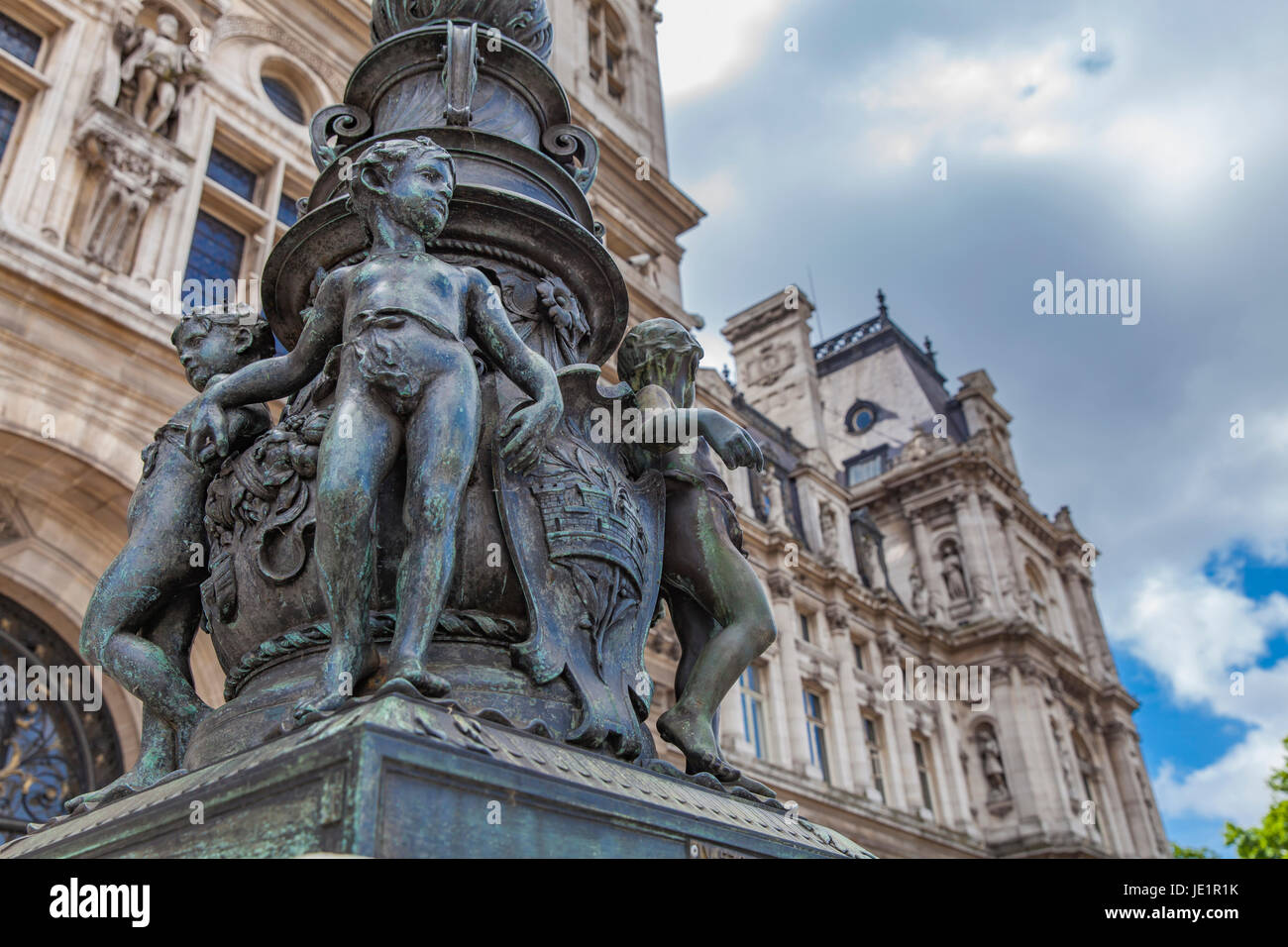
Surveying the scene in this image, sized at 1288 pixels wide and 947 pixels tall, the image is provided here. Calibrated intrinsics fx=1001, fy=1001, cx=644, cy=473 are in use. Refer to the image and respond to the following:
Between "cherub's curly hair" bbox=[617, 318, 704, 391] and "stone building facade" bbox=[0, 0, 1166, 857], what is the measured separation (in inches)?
296

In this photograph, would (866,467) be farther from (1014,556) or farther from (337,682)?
(337,682)

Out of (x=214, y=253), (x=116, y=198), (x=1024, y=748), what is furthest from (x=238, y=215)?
(x=1024, y=748)

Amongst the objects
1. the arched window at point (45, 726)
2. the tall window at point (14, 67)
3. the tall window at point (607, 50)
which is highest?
the tall window at point (607, 50)

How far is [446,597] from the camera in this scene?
109 inches

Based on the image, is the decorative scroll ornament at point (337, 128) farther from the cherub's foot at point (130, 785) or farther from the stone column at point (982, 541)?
the stone column at point (982, 541)

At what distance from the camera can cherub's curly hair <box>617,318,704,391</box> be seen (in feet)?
12.0

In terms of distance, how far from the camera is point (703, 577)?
11.0 ft

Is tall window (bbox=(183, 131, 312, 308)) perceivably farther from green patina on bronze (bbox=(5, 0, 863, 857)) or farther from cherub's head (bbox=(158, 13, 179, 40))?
green patina on bronze (bbox=(5, 0, 863, 857))

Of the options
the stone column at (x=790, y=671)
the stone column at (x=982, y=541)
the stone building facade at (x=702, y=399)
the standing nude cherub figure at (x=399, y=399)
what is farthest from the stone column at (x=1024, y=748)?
the standing nude cherub figure at (x=399, y=399)

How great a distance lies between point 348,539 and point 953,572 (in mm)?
34373

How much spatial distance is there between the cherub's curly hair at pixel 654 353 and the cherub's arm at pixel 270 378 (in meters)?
1.05

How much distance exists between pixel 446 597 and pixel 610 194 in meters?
17.2

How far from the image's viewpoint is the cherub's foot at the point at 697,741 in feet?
10.2

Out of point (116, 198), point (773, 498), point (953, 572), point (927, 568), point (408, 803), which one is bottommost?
point (408, 803)
